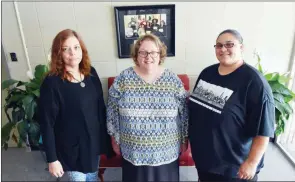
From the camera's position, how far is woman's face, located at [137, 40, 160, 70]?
110 centimetres

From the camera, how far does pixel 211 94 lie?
1.08m

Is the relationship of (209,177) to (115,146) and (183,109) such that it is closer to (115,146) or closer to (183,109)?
(183,109)

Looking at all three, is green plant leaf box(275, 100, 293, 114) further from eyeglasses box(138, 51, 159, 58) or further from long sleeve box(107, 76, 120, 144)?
long sleeve box(107, 76, 120, 144)

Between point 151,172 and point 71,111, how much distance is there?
613 millimetres

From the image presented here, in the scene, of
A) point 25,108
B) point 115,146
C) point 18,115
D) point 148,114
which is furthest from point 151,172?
point 18,115

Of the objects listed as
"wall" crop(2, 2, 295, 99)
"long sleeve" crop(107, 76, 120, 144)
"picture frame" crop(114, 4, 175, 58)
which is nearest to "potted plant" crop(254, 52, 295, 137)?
"wall" crop(2, 2, 295, 99)

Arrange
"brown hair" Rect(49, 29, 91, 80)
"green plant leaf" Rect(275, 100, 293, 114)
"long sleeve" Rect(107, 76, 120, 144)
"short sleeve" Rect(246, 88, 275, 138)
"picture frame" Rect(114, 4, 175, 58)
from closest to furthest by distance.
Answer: "short sleeve" Rect(246, 88, 275, 138), "brown hair" Rect(49, 29, 91, 80), "long sleeve" Rect(107, 76, 120, 144), "green plant leaf" Rect(275, 100, 293, 114), "picture frame" Rect(114, 4, 175, 58)

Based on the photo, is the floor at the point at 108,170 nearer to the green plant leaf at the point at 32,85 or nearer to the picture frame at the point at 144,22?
the green plant leaf at the point at 32,85

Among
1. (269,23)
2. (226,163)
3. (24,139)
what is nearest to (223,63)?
(226,163)

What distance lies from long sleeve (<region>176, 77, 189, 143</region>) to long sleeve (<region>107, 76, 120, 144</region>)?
362 mm

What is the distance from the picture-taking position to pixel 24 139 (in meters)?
1.65

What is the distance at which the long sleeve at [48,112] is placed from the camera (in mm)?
1103

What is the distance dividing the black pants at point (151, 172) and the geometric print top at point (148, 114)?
5 cm

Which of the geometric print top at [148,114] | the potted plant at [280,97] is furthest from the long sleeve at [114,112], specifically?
the potted plant at [280,97]
